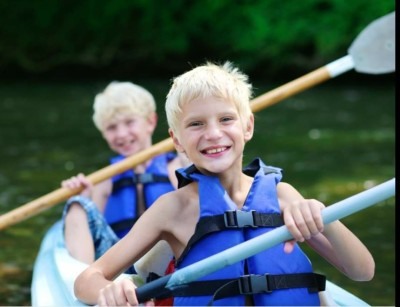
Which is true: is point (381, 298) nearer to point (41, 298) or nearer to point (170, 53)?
point (41, 298)

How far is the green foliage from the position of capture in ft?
48.9

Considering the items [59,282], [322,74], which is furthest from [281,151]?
[59,282]

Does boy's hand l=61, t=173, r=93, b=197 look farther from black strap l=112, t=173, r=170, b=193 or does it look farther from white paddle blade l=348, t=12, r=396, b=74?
white paddle blade l=348, t=12, r=396, b=74

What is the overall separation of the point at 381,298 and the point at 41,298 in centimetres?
156

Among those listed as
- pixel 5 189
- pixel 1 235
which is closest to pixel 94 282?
pixel 1 235

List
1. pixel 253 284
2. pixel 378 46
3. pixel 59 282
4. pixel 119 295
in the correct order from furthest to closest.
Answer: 1. pixel 378 46
2. pixel 59 282
3. pixel 253 284
4. pixel 119 295

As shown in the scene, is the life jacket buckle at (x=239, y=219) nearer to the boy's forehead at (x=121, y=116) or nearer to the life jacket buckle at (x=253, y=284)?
the life jacket buckle at (x=253, y=284)

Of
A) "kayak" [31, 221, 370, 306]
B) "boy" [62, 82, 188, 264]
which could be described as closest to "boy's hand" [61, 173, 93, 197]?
"boy" [62, 82, 188, 264]

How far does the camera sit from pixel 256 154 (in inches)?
313

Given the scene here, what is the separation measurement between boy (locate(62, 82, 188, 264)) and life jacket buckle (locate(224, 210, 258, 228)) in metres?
1.43

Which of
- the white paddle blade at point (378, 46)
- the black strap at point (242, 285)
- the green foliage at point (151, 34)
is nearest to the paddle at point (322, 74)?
the white paddle blade at point (378, 46)

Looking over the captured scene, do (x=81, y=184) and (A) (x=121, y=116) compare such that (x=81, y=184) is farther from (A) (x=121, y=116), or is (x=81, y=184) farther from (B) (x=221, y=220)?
(B) (x=221, y=220)

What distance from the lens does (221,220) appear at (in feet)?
7.90

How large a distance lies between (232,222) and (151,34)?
13.6 meters
